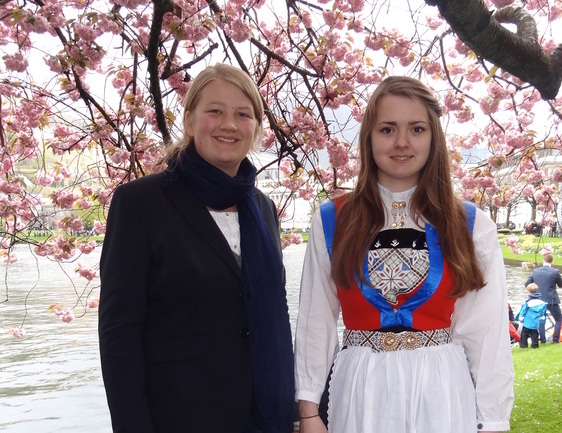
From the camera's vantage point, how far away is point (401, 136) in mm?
1630

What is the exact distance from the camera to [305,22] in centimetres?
396

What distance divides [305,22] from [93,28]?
1.43m

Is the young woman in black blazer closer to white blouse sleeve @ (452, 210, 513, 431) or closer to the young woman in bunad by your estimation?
the young woman in bunad

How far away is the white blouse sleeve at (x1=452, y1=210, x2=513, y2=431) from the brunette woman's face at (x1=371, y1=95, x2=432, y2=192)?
25 cm

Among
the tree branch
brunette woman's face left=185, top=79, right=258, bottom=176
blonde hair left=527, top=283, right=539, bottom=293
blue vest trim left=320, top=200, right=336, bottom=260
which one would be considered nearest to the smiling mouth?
brunette woman's face left=185, top=79, right=258, bottom=176

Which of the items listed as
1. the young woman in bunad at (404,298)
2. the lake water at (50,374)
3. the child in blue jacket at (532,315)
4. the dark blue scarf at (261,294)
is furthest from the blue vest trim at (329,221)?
the child in blue jacket at (532,315)

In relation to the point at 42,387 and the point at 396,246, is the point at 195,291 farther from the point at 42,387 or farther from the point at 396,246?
the point at 42,387

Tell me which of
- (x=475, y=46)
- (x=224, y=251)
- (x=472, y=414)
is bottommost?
(x=472, y=414)

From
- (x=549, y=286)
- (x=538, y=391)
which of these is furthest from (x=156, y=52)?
(x=549, y=286)

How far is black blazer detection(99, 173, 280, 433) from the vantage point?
4.77 ft

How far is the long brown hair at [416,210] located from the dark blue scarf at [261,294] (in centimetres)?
19

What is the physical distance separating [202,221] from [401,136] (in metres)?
0.58

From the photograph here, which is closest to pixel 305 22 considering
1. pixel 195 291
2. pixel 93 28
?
pixel 93 28

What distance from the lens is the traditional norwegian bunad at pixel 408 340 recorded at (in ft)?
5.06
